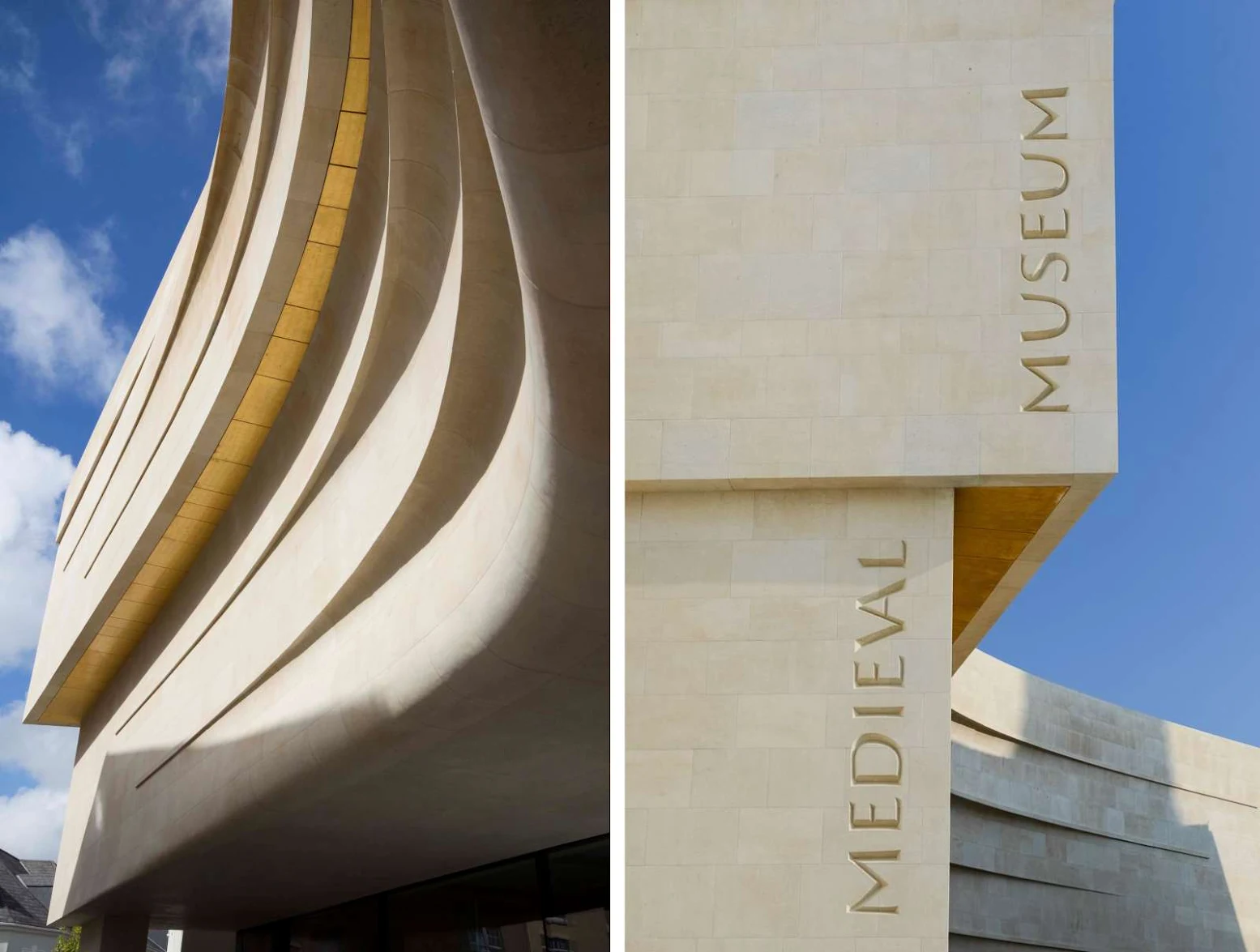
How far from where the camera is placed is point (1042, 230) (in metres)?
11.6

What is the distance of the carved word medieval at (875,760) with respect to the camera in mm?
11000

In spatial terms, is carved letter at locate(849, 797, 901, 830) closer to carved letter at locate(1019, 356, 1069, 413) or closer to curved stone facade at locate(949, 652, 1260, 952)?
carved letter at locate(1019, 356, 1069, 413)

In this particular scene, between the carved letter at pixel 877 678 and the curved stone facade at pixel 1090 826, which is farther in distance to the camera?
the curved stone facade at pixel 1090 826

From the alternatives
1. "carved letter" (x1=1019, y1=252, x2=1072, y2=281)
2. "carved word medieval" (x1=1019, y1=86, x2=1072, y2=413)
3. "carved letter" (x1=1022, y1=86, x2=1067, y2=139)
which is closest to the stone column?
"carved word medieval" (x1=1019, y1=86, x2=1072, y2=413)

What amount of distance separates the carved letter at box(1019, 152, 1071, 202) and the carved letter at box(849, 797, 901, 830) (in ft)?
18.7

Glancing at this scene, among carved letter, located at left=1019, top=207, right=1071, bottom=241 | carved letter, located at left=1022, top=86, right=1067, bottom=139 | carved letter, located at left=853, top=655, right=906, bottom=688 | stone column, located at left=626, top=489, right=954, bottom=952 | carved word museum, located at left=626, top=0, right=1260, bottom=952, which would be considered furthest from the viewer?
carved letter, located at left=1022, top=86, right=1067, bottom=139

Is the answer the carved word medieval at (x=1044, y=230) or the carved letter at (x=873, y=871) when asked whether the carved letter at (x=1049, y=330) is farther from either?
the carved letter at (x=873, y=871)

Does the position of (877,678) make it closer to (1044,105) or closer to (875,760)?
(875,760)

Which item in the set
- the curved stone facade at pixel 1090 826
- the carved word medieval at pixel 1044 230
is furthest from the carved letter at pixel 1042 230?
the curved stone facade at pixel 1090 826

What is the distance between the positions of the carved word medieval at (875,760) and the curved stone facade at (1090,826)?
12.0 meters

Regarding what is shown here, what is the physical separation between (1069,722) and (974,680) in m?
3.85

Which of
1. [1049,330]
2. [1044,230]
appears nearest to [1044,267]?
[1044,230]

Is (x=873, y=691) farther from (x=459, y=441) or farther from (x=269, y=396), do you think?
(x=269, y=396)

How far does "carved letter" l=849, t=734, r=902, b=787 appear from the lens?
1113 cm
